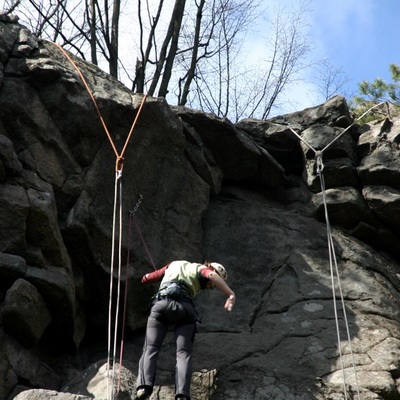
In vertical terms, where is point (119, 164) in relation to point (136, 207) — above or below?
above

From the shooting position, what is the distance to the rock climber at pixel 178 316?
20.5 ft

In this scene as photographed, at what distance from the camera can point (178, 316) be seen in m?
6.66

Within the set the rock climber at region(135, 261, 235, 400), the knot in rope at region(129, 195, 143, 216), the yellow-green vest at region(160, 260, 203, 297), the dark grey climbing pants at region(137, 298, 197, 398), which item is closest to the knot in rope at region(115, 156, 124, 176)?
the knot in rope at region(129, 195, 143, 216)

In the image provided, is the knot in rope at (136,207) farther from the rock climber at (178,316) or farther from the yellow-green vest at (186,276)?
the yellow-green vest at (186,276)

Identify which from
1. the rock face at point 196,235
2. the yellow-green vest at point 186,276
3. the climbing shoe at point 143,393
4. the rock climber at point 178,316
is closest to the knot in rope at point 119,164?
the rock face at point 196,235

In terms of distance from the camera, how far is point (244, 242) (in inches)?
408

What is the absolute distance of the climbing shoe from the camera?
620cm

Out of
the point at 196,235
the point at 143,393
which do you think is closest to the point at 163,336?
the point at 143,393

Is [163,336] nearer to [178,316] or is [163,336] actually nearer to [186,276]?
[178,316]

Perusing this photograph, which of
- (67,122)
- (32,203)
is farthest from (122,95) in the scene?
(32,203)

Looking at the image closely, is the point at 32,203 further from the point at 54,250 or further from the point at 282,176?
the point at 282,176

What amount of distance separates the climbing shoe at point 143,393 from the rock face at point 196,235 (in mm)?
443

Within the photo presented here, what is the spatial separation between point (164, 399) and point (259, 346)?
1870mm

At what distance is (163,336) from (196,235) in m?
3.34
